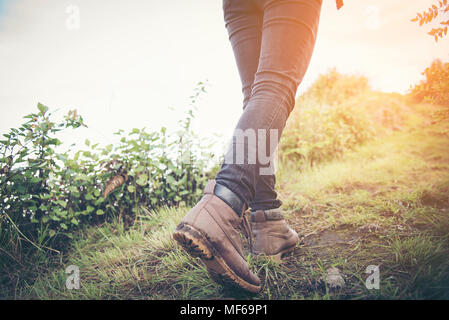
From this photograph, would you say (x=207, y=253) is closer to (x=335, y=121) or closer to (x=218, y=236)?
(x=218, y=236)

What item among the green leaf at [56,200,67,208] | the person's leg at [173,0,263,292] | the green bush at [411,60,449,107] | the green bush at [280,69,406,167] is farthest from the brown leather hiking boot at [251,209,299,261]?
the green bush at [280,69,406,167]

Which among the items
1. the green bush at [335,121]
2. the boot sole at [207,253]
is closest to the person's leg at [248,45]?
the boot sole at [207,253]

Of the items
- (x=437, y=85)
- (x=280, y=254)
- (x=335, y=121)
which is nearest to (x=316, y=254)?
(x=280, y=254)

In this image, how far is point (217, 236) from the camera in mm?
796

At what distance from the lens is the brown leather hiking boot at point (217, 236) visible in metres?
0.78

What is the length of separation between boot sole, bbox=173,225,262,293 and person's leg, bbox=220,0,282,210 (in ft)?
1.55

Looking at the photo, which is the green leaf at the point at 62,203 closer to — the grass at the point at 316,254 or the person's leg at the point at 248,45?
the grass at the point at 316,254

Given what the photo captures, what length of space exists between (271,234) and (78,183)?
1.32 meters

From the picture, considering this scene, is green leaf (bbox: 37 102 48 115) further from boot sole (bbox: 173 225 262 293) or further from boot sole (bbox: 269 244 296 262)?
boot sole (bbox: 269 244 296 262)

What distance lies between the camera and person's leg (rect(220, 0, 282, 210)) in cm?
120

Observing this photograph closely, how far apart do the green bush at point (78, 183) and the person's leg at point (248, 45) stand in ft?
3.02

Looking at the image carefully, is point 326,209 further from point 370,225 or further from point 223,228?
point 223,228
